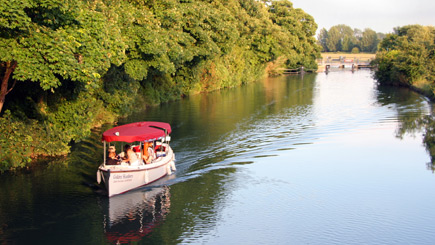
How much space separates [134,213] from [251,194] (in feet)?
15.4

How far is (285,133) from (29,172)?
50.1 ft

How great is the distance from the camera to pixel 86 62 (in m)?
18.0

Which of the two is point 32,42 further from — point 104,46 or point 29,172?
point 29,172

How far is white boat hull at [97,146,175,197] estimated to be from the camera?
1728 centimetres

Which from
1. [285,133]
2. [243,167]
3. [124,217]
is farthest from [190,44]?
[124,217]

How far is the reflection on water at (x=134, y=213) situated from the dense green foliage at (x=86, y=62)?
4.70 meters

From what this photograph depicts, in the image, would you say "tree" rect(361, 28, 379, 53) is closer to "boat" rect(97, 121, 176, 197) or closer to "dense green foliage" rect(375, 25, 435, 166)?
"dense green foliage" rect(375, 25, 435, 166)

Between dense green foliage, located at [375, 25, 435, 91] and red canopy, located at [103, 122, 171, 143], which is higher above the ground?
dense green foliage, located at [375, 25, 435, 91]

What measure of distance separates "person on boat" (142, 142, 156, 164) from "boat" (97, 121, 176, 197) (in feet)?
0.41

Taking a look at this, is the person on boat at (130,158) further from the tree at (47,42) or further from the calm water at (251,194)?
the tree at (47,42)

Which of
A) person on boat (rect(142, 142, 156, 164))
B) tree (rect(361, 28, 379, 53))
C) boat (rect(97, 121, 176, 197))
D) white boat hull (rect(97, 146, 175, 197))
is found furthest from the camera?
tree (rect(361, 28, 379, 53))

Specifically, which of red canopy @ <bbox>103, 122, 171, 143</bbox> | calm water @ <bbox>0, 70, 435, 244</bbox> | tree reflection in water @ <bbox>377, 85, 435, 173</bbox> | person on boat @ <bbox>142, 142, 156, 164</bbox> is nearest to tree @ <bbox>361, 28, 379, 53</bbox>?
tree reflection in water @ <bbox>377, 85, 435, 173</bbox>

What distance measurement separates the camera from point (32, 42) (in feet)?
53.8

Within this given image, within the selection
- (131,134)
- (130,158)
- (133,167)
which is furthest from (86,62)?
(133,167)
